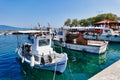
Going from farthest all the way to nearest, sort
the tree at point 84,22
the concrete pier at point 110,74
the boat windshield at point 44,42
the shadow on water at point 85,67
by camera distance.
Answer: the tree at point 84,22 < the boat windshield at point 44,42 < the shadow on water at point 85,67 < the concrete pier at point 110,74

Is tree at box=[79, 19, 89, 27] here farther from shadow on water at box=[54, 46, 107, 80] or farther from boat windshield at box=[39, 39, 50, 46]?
boat windshield at box=[39, 39, 50, 46]

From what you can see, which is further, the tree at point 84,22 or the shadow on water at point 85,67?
the tree at point 84,22

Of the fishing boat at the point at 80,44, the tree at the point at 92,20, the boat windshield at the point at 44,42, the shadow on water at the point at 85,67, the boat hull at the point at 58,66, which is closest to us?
the boat hull at the point at 58,66

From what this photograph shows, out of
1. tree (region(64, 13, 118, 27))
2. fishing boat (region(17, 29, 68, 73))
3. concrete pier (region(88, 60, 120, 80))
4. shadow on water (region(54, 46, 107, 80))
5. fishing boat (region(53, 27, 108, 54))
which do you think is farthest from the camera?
tree (region(64, 13, 118, 27))

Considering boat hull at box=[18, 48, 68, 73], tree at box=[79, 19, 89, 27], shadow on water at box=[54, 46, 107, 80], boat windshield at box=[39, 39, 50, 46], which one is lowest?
shadow on water at box=[54, 46, 107, 80]

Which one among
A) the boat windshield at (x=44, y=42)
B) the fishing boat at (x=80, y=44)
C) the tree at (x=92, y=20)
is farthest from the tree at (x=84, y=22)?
the boat windshield at (x=44, y=42)

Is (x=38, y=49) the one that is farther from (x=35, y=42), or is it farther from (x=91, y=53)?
(x=91, y=53)

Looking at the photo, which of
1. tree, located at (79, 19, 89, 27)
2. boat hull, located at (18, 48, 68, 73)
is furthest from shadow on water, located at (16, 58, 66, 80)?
tree, located at (79, 19, 89, 27)

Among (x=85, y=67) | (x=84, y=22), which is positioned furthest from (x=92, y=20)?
(x=85, y=67)

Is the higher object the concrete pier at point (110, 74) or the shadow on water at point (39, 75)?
the concrete pier at point (110, 74)

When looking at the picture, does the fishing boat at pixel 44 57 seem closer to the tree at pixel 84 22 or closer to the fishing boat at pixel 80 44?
the fishing boat at pixel 80 44

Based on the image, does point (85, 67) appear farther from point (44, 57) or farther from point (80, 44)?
point (80, 44)

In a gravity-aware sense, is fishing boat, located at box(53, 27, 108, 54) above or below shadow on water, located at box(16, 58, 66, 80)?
above

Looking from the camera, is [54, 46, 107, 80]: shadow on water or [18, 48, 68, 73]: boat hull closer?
[18, 48, 68, 73]: boat hull
